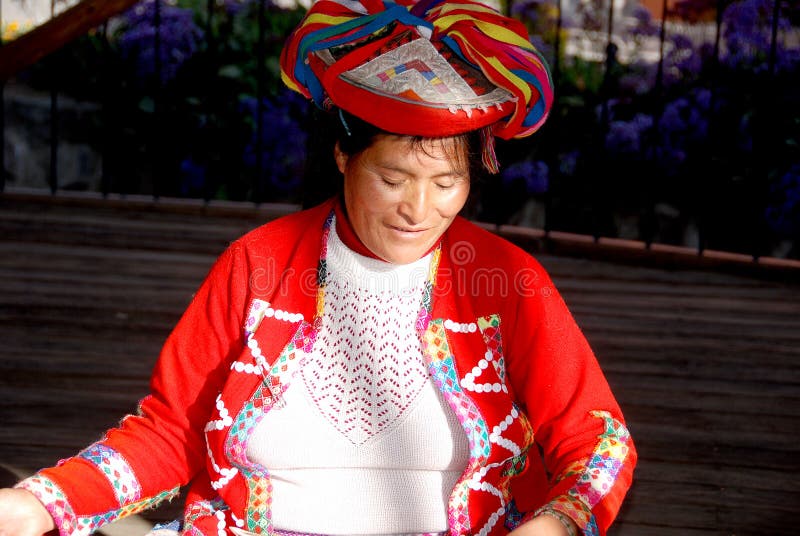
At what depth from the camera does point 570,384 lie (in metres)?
1.36

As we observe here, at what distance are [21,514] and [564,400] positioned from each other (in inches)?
24.3

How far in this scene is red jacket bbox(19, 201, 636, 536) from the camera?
134 centimetres

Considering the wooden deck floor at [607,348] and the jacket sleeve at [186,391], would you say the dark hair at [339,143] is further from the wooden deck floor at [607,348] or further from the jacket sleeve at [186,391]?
the wooden deck floor at [607,348]

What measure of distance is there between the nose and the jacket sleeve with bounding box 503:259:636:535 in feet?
0.54

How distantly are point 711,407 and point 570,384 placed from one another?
156 cm

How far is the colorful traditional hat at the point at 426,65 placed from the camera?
1.26 metres

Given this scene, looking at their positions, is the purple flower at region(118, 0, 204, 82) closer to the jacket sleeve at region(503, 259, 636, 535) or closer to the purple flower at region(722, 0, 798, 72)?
the purple flower at region(722, 0, 798, 72)

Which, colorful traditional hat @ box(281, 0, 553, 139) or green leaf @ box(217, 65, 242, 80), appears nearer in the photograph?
colorful traditional hat @ box(281, 0, 553, 139)

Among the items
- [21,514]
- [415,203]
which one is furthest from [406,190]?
[21,514]

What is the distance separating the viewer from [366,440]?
1.41 metres

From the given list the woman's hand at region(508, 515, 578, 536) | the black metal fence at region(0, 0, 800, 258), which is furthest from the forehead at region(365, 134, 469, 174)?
the black metal fence at region(0, 0, 800, 258)

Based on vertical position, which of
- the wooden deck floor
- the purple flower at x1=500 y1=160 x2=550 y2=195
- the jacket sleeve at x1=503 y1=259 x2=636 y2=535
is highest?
the jacket sleeve at x1=503 y1=259 x2=636 y2=535

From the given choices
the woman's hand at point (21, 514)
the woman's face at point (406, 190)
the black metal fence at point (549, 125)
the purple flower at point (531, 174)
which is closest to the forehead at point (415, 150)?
the woman's face at point (406, 190)

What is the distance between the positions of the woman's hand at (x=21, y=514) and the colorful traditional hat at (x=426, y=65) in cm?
55
